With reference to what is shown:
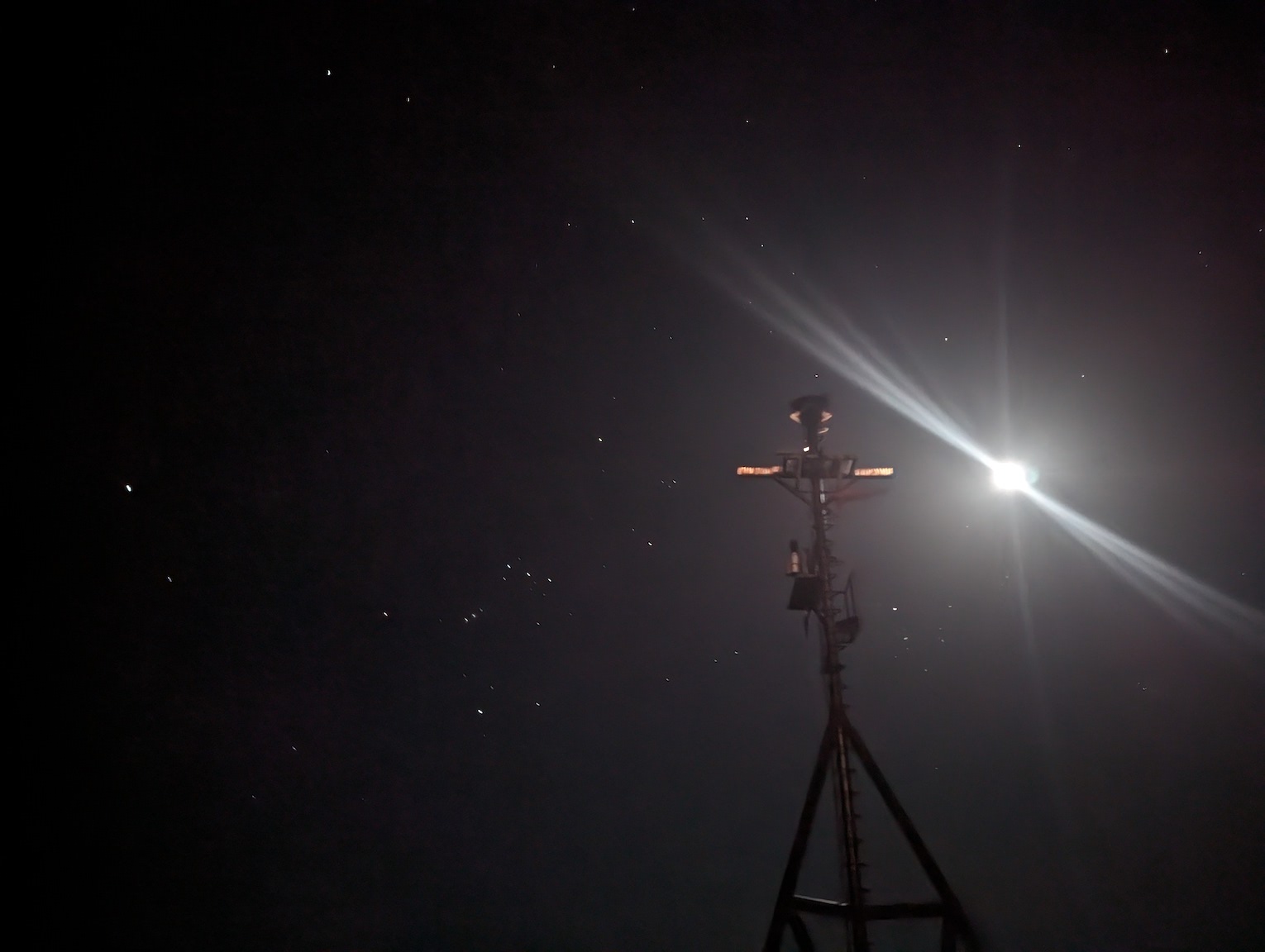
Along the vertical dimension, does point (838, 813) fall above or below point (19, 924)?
above

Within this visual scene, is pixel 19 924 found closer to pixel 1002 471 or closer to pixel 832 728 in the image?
pixel 832 728

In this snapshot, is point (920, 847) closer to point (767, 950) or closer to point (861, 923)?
point (861, 923)

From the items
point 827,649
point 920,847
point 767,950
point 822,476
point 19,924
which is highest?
point 822,476

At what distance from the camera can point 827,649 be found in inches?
434

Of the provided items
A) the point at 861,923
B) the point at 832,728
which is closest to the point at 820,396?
the point at 832,728

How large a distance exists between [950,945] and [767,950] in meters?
2.48

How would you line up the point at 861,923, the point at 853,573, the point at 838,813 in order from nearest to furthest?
the point at 861,923, the point at 838,813, the point at 853,573

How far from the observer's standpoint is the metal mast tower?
32.5 feet

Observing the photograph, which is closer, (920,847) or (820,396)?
(920,847)

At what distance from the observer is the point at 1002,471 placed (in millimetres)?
11859

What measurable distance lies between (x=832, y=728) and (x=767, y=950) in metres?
3.12

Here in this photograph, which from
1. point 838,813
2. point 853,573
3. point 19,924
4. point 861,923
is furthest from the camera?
point 19,924

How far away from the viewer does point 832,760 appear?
34.4ft

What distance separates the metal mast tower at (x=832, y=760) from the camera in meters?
9.91
